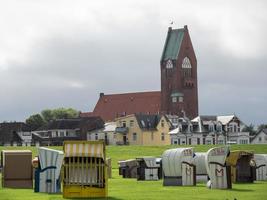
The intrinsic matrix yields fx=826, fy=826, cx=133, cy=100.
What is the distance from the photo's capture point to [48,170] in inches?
1308

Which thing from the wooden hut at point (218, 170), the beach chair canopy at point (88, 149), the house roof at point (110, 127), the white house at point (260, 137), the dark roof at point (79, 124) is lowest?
the wooden hut at point (218, 170)

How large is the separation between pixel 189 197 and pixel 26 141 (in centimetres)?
16422

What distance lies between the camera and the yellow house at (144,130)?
170000mm

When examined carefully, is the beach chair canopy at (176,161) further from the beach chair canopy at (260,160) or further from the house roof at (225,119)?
the house roof at (225,119)

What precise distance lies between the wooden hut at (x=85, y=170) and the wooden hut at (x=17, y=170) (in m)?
7.25

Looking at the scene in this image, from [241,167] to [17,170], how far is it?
11.4 m

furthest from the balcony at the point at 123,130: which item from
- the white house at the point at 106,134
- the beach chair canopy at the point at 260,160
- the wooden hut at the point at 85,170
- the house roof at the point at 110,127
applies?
the wooden hut at the point at 85,170

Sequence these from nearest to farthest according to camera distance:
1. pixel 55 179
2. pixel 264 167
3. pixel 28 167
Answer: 1. pixel 55 179
2. pixel 28 167
3. pixel 264 167

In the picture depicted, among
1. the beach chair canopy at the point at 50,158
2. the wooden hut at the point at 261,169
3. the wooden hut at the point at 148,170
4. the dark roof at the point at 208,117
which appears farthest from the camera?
the dark roof at the point at 208,117

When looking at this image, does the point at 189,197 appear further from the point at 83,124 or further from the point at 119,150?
the point at 83,124

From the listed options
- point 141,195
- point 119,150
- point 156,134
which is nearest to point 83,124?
point 156,134

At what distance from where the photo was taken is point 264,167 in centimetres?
4519

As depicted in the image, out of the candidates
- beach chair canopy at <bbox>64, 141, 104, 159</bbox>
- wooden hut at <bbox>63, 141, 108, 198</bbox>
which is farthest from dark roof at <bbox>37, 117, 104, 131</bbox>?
beach chair canopy at <bbox>64, 141, 104, 159</bbox>

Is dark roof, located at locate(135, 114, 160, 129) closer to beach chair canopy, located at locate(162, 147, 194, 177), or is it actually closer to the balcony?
the balcony
